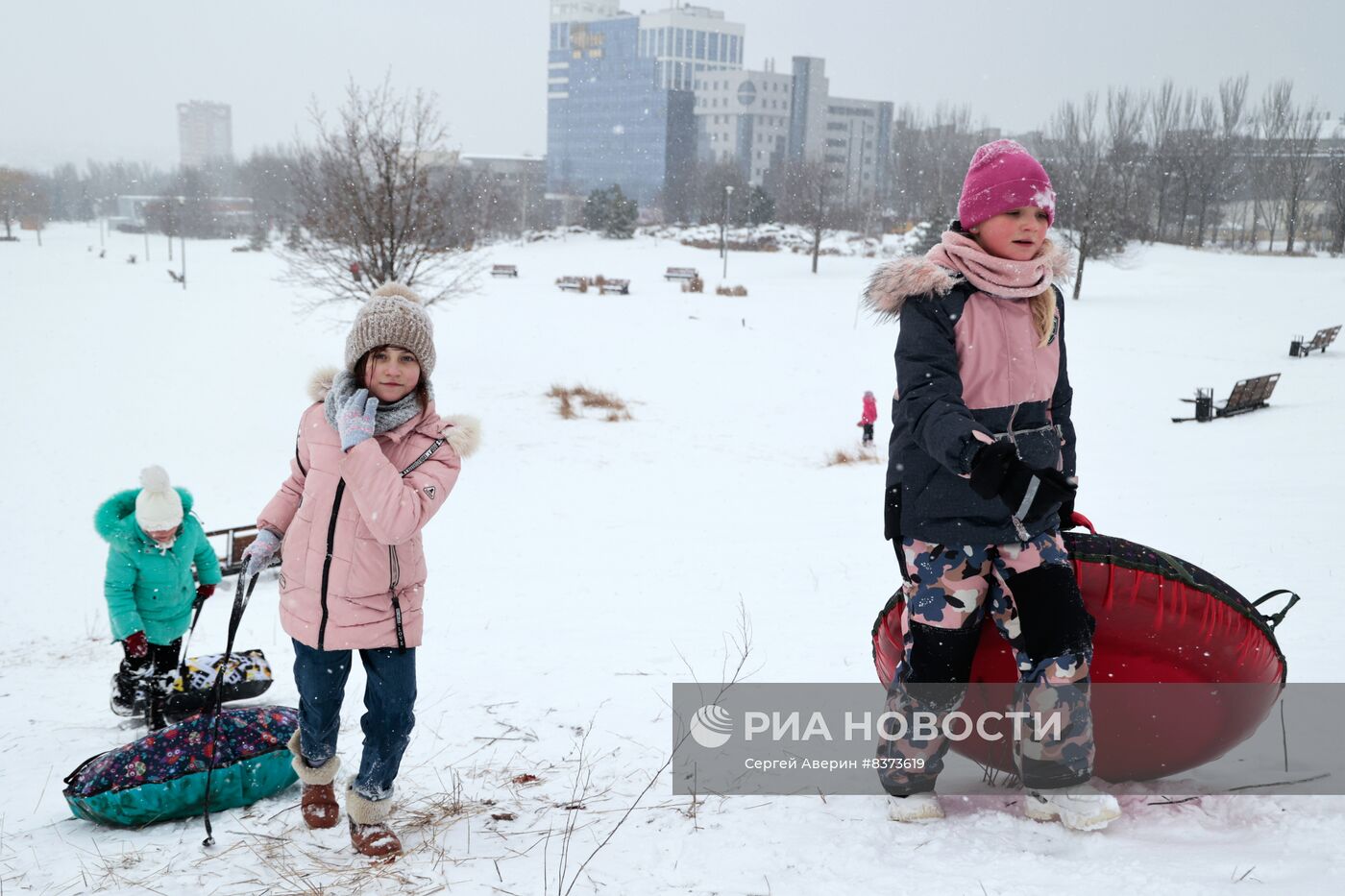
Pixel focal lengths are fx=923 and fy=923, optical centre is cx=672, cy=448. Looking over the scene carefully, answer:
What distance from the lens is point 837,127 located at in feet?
434

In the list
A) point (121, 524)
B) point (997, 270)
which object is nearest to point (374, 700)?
point (997, 270)

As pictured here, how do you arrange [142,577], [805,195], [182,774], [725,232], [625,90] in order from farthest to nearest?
[625,90]
[805,195]
[725,232]
[142,577]
[182,774]

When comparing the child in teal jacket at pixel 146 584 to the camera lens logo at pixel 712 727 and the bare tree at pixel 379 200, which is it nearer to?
the camera lens logo at pixel 712 727

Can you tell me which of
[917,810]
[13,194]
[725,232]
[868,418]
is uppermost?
[13,194]

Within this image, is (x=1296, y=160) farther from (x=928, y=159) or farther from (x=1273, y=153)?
(x=928, y=159)

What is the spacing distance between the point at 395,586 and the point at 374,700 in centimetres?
40

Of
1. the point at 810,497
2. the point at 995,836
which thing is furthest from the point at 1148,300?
the point at 995,836

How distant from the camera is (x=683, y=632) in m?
6.18

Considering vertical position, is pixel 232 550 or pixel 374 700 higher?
pixel 374 700

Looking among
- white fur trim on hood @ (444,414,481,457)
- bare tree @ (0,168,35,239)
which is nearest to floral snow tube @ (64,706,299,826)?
white fur trim on hood @ (444,414,481,457)

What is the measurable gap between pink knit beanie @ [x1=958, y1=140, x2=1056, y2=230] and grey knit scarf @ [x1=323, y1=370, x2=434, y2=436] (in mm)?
1857

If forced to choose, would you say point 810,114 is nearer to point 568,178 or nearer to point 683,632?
point 568,178

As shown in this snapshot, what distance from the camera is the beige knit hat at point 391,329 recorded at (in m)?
3.04

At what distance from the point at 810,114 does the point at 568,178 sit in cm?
3489
